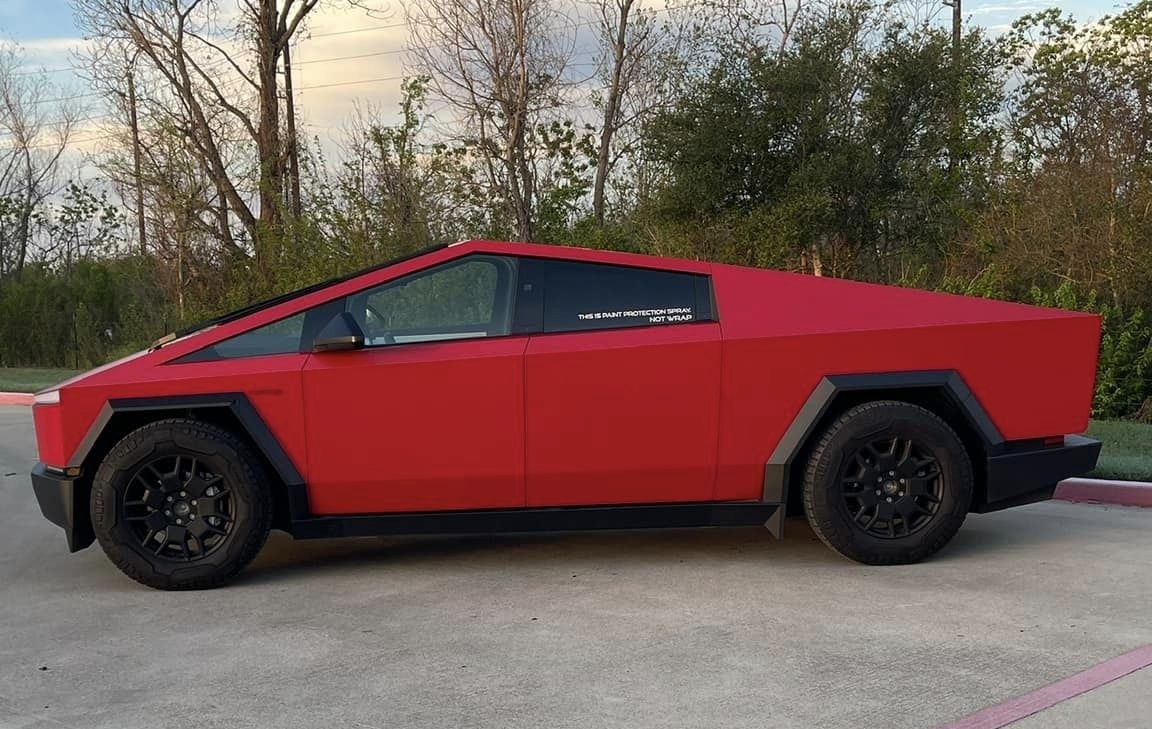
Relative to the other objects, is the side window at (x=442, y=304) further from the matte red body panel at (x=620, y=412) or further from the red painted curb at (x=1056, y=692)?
the red painted curb at (x=1056, y=692)

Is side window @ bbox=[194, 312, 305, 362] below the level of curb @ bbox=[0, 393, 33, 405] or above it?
above

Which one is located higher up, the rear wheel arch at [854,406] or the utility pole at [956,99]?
the utility pole at [956,99]

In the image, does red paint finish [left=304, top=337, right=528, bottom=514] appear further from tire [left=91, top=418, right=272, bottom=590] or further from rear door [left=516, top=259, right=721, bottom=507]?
tire [left=91, top=418, right=272, bottom=590]

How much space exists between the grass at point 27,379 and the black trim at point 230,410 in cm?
1180

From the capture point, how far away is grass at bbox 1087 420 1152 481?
282 inches

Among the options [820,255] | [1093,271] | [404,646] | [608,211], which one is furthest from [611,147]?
[404,646]

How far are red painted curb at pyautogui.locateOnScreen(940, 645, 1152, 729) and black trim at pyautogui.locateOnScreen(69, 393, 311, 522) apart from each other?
3049mm

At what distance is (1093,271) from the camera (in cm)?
1150

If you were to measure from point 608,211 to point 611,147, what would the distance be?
7.33 ft

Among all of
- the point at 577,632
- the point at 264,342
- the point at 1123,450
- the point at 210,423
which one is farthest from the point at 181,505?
the point at 1123,450

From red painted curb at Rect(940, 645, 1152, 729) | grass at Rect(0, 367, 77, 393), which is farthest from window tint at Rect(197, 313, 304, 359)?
grass at Rect(0, 367, 77, 393)

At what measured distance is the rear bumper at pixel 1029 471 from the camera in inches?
209

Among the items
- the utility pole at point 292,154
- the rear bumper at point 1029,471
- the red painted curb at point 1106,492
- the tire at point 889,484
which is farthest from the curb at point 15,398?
the rear bumper at point 1029,471

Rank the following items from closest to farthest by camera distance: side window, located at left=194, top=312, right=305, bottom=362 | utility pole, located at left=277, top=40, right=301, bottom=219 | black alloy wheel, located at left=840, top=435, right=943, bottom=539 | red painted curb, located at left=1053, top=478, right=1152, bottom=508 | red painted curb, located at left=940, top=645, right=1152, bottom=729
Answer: red painted curb, located at left=940, top=645, right=1152, bottom=729 < side window, located at left=194, top=312, right=305, bottom=362 < black alloy wheel, located at left=840, top=435, right=943, bottom=539 < red painted curb, located at left=1053, top=478, right=1152, bottom=508 < utility pole, located at left=277, top=40, right=301, bottom=219
